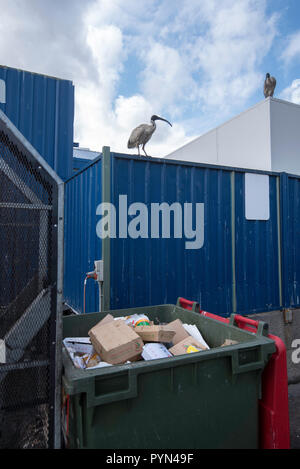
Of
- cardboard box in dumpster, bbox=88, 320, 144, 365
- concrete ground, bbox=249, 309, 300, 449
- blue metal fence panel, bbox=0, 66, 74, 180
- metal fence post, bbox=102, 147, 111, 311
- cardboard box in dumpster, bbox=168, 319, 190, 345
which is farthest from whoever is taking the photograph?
blue metal fence panel, bbox=0, 66, 74, 180

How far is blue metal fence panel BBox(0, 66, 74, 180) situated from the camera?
519 cm

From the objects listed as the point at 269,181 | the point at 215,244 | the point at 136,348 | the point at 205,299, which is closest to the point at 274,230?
the point at 269,181

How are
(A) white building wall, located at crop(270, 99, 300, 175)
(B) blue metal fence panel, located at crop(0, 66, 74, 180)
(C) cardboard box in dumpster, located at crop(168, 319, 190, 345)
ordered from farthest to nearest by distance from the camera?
(A) white building wall, located at crop(270, 99, 300, 175) < (B) blue metal fence panel, located at crop(0, 66, 74, 180) < (C) cardboard box in dumpster, located at crop(168, 319, 190, 345)

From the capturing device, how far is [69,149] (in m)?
5.65

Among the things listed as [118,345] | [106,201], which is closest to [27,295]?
[118,345]

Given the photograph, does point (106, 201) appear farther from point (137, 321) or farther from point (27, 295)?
point (27, 295)

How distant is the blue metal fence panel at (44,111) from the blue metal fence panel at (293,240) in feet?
13.4

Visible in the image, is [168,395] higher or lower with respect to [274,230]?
lower

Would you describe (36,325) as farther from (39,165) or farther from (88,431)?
(39,165)

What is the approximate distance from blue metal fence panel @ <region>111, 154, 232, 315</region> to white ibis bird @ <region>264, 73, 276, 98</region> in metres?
5.87

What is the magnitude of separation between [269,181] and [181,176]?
1704 millimetres

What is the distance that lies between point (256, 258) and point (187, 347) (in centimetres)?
288

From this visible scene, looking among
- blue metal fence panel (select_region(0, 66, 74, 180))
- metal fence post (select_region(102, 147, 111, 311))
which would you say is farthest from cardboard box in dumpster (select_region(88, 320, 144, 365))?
blue metal fence panel (select_region(0, 66, 74, 180))

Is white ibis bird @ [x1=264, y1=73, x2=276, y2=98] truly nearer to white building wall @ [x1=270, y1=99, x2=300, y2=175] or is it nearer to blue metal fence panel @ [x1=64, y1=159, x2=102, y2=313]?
white building wall @ [x1=270, y1=99, x2=300, y2=175]
